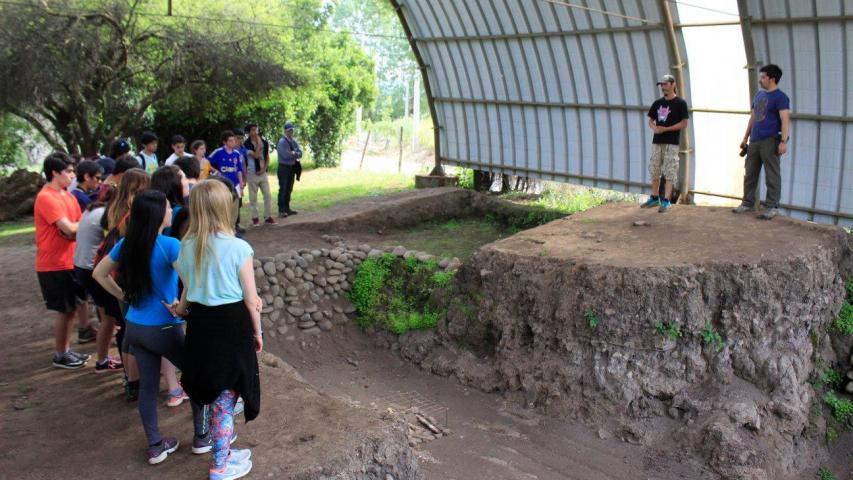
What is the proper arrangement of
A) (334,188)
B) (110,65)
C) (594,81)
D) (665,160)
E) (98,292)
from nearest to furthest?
(98,292) → (665,160) → (594,81) → (110,65) → (334,188)

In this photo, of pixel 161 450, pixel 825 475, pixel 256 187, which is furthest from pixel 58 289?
pixel 825 475

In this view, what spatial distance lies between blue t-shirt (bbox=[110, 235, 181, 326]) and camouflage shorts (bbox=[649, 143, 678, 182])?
22.7ft

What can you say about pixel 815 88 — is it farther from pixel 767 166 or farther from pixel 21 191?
pixel 21 191

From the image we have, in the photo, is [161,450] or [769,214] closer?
[161,450]

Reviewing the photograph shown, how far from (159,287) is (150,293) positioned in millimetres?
66

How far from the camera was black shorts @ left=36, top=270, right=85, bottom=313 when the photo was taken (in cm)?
610

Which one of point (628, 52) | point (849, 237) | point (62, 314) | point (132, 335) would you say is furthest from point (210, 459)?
point (628, 52)

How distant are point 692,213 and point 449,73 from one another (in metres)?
7.83

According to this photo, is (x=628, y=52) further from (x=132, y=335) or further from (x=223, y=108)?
(x=223, y=108)

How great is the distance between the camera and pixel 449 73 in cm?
1577

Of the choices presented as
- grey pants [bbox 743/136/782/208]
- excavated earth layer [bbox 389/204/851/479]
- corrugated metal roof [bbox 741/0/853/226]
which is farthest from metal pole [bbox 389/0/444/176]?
excavated earth layer [bbox 389/204/851/479]

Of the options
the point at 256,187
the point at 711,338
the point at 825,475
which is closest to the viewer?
the point at 825,475

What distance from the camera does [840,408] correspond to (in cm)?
768

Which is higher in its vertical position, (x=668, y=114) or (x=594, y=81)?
(x=594, y=81)
